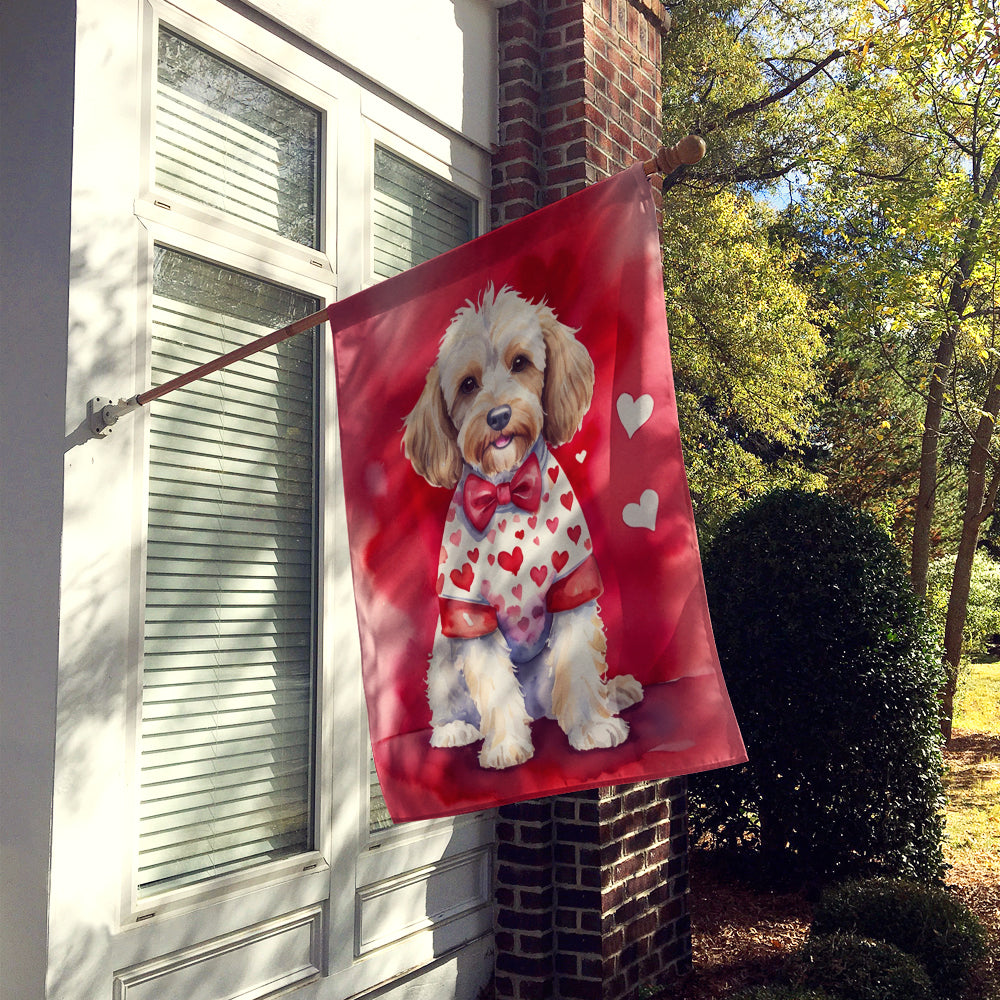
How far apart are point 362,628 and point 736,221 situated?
36.3 ft

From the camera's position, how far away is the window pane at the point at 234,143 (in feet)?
10.8

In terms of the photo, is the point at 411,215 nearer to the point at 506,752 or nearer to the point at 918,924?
the point at 506,752

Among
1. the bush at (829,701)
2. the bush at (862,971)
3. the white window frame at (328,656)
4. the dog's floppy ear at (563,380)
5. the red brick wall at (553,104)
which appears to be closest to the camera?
the dog's floppy ear at (563,380)

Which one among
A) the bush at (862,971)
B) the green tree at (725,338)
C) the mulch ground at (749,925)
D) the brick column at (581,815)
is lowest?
the mulch ground at (749,925)

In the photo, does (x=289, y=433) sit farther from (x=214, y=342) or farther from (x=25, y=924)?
(x=25, y=924)

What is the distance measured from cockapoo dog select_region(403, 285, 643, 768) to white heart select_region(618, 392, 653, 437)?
0.11 meters

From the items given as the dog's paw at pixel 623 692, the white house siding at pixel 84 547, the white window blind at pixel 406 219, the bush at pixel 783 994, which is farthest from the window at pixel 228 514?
the bush at pixel 783 994

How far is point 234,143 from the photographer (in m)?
3.54

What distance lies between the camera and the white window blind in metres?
4.16

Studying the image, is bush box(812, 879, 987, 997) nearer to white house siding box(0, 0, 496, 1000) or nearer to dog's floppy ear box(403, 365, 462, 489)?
white house siding box(0, 0, 496, 1000)

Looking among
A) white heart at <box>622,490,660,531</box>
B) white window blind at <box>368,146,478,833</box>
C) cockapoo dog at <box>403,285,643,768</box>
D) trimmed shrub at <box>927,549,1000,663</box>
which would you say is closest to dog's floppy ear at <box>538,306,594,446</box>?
cockapoo dog at <box>403,285,643,768</box>

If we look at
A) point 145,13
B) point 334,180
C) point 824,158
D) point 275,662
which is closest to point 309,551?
point 275,662

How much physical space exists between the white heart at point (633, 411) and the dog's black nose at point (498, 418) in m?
0.32

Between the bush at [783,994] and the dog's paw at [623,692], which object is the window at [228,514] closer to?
the dog's paw at [623,692]
